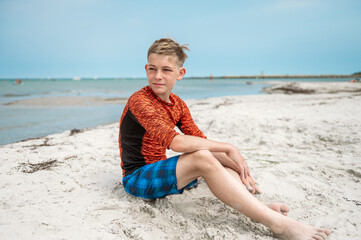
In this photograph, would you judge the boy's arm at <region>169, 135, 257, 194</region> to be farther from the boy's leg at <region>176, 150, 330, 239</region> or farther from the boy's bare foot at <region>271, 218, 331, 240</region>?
the boy's bare foot at <region>271, 218, 331, 240</region>

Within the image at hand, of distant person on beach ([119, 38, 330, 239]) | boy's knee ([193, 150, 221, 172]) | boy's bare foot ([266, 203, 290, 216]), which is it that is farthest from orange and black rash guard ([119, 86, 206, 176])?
boy's bare foot ([266, 203, 290, 216])

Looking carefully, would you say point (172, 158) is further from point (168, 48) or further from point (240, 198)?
point (168, 48)

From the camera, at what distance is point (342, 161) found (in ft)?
9.88

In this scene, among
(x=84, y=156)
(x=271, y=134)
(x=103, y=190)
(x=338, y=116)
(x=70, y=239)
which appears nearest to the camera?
(x=70, y=239)

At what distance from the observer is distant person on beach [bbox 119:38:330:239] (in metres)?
1.63

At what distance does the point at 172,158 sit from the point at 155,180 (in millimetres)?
224

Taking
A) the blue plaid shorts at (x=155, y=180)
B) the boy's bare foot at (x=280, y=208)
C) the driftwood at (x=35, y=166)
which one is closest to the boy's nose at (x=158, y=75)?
the blue plaid shorts at (x=155, y=180)

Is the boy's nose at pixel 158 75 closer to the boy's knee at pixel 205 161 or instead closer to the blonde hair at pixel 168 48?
the blonde hair at pixel 168 48

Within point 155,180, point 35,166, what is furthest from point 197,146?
point 35,166

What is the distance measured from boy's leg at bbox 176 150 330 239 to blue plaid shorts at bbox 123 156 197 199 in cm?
13

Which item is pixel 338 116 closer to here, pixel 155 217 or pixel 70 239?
pixel 155 217

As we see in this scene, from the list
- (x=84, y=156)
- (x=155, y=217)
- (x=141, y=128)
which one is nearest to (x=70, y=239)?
(x=155, y=217)

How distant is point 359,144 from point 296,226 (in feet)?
8.93

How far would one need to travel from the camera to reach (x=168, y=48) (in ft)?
6.47
